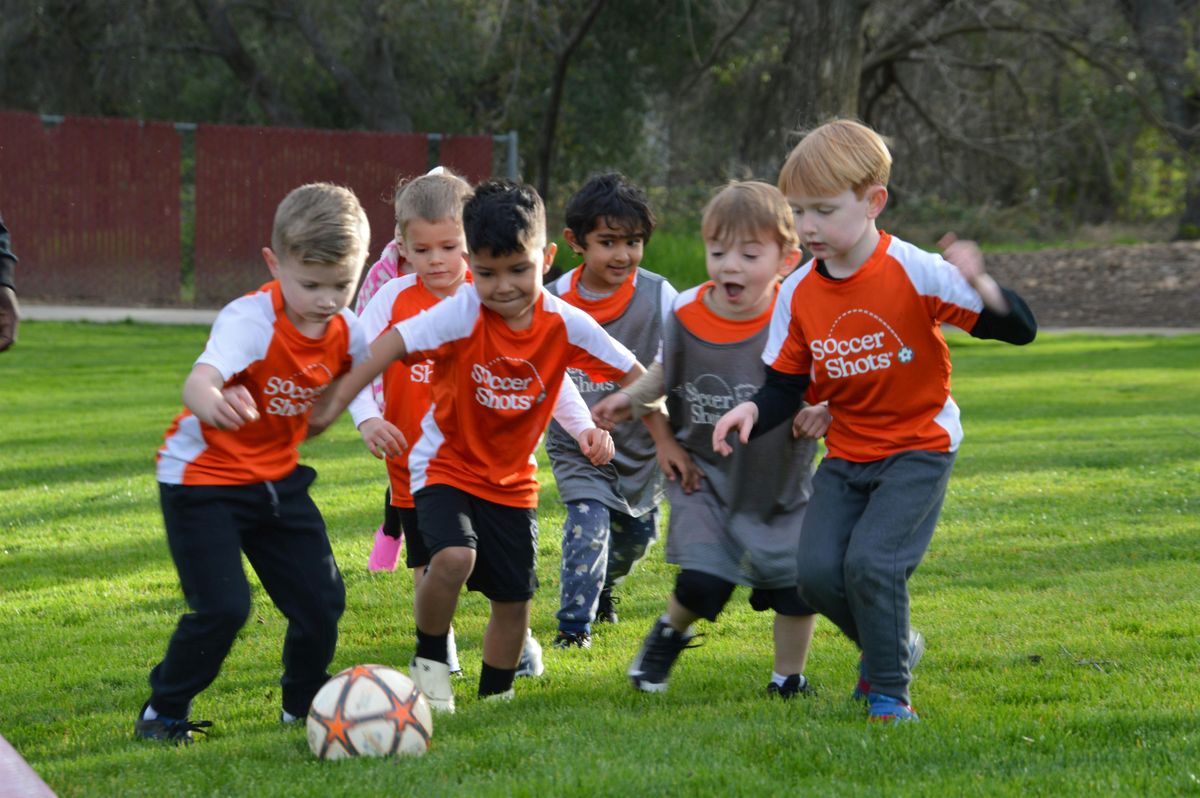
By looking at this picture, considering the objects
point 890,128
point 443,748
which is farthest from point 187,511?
point 890,128

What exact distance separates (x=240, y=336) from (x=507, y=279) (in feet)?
2.72

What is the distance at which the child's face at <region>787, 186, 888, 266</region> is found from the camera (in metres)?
4.24

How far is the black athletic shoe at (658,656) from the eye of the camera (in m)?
4.81

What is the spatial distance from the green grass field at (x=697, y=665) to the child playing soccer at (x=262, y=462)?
12.1 inches

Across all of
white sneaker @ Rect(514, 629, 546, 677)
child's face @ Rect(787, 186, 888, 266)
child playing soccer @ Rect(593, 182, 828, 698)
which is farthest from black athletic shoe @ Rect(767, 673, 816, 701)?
child's face @ Rect(787, 186, 888, 266)

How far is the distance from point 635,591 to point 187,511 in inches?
107

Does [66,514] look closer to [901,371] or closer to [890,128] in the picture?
[901,371]

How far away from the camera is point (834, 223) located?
425 centimetres

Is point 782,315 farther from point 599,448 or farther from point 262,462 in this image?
point 262,462

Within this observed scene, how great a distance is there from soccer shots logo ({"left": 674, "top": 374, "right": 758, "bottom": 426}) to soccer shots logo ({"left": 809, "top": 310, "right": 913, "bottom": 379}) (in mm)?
448

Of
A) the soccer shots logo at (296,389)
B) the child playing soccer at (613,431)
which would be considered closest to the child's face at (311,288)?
the soccer shots logo at (296,389)

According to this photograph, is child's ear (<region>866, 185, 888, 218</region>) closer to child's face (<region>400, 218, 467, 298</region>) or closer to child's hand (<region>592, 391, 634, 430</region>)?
child's hand (<region>592, 391, 634, 430</region>)

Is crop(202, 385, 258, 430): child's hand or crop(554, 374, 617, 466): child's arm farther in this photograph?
crop(554, 374, 617, 466): child's arm

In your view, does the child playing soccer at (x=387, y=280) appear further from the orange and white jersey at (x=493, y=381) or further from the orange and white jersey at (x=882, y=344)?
the orange and white jersey at (x=882, y=344)
